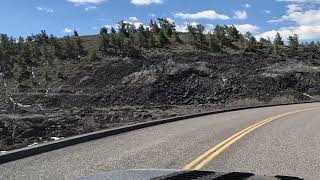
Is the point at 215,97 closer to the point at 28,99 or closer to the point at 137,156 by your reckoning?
the point at 28,99

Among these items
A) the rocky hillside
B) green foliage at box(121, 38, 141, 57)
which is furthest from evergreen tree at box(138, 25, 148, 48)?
green foliage at box(121, 38, 141, 57)

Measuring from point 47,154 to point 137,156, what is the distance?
2.10 meters

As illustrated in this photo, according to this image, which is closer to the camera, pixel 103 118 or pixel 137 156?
pixel 137 156

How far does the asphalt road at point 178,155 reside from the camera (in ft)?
33.2

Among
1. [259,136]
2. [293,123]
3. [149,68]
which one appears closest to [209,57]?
[149,68]

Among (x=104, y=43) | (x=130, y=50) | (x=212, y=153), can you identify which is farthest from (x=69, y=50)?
(x=212, y=153)

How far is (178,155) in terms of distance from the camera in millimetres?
12016

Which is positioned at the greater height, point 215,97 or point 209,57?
point 209,57

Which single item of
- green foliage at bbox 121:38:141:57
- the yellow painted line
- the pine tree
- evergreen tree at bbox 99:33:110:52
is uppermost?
the pine tree

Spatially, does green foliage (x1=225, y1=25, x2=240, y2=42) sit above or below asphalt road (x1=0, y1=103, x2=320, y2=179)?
above

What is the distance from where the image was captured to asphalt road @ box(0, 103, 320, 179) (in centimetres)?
1012

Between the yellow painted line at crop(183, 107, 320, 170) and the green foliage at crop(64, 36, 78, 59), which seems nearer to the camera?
the yellow painted line at crop(183, 107, 320, 170)

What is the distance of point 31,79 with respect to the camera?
48.4 meters

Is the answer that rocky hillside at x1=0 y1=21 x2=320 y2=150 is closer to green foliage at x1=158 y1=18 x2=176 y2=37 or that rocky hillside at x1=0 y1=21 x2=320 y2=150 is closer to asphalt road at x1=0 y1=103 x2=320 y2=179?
green foliage at x1=158 y1=18 x2=176 y2=37
